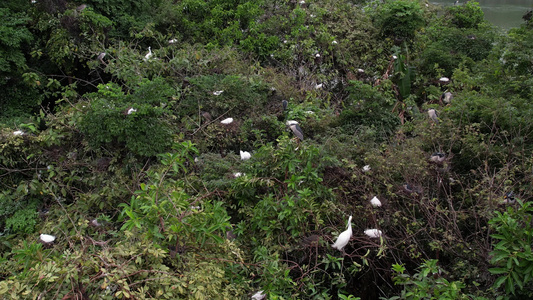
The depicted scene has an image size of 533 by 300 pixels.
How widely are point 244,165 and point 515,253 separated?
5.45 feet

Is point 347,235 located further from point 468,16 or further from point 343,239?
point 468,16

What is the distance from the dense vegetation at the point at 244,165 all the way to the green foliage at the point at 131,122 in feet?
0.06

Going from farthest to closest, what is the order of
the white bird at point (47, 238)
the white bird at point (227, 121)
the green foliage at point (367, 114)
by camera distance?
1. the green foliage at point (367, 114)
2. the white bird at point (227, 121)
3. the white bird at point (47, 238)

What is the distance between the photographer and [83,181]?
3.04m

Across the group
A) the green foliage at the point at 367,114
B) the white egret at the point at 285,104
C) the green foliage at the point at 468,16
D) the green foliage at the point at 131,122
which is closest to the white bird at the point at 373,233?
the green foliage at the point at 367,114

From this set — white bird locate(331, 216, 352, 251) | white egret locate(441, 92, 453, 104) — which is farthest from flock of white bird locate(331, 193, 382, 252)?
white egret locate(441, 92, 453, 104)

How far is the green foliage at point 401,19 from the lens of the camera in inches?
216

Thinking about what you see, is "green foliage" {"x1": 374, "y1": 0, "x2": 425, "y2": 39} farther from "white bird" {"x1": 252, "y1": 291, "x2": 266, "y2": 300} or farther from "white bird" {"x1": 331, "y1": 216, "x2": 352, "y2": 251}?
"white bird" {"x1": 252, "y1": 291, "x2": 266, "y2": 300}

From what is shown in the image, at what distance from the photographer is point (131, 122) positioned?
299cm

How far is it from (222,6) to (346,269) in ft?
13.7

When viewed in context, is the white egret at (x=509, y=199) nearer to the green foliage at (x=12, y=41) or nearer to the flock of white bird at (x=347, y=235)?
the flock of white bird at (x=347, y=235)

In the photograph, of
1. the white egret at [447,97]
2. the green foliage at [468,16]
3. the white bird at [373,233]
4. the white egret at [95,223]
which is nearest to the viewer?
the white bird at [373,233]

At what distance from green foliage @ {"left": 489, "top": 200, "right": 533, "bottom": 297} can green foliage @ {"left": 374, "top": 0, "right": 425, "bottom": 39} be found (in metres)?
4.41

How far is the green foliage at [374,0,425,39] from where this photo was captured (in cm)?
548
